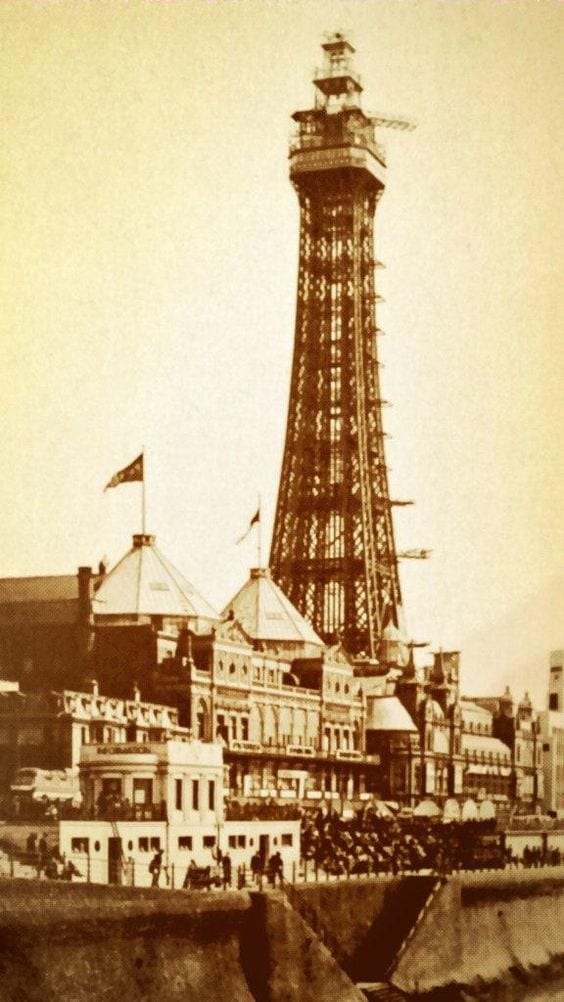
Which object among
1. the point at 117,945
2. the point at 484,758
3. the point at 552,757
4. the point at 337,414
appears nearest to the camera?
the point at 117,945

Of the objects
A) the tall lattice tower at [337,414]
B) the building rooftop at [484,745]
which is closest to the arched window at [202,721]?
the building rooftop at [484,745]

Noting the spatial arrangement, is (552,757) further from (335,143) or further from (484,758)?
(335,143)

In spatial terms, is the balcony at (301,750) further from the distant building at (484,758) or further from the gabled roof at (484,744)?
the gabled roof at (484,744)

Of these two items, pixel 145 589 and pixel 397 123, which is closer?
pixel 397 123

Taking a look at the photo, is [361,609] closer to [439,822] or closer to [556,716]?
[556,716]

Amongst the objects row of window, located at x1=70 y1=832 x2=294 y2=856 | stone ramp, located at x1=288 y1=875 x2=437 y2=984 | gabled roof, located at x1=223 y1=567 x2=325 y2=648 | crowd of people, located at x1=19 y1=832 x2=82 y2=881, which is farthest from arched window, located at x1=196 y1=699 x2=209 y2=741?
crowd of people, located at x1=19 y1=832 x2=82 y2=881

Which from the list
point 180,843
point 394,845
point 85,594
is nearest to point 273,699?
point 85,594
